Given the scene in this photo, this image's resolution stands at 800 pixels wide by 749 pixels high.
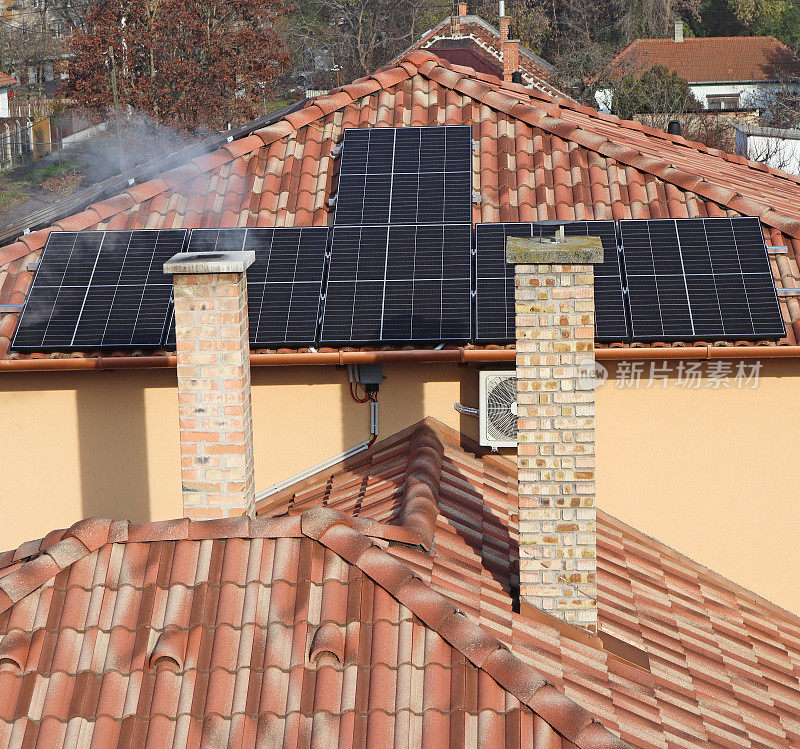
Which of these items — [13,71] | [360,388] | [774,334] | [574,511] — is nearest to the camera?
[574,511]

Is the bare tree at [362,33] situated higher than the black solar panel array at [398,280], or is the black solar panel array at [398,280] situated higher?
the bare tree at [362,33]

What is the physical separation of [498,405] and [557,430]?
8.87ft

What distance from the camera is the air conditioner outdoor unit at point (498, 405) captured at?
10.4m

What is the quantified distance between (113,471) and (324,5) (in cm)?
4884

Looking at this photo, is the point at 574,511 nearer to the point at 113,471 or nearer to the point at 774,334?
the point at 774,334

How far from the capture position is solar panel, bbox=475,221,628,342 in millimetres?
10320

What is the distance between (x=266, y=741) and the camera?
248 inches

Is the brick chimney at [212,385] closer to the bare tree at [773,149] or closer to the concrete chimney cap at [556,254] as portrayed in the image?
the concrete chimney cap at [556,254]

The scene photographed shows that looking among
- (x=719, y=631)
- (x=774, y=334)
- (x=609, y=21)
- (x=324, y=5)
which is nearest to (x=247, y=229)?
(x=774, y=334)

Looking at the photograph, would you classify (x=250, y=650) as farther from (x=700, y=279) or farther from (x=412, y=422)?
(x=700, y=279)

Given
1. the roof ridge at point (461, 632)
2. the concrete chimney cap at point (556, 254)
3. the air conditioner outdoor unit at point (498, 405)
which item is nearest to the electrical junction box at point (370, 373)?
the air conditioner outdoor unit at point (498, 405)

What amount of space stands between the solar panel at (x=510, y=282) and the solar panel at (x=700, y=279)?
0.50 feet

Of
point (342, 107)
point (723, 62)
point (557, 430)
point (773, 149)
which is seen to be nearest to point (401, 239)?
point (342, 107)

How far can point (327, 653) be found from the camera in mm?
6648
